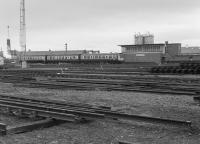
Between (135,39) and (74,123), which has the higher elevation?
(135,39)

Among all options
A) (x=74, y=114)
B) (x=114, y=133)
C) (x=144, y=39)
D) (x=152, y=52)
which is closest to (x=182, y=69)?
(x=74, y=114)

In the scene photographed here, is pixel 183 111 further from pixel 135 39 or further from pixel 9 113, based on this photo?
pixel 135 39

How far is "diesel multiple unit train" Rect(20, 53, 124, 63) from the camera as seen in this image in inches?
2790

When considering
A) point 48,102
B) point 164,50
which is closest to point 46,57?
point 164,50

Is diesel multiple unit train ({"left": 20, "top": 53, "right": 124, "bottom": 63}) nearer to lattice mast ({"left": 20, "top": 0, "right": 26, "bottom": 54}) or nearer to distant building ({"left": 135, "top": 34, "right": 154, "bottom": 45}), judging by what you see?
lattice mast ({"left": 20, "top": 0, "right": 26, "bottom": 54})

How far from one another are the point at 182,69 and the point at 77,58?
39.5 meters

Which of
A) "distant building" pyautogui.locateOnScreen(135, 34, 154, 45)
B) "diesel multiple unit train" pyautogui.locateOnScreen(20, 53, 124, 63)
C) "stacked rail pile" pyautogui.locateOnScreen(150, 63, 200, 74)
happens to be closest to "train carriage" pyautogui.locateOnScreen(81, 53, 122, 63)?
"diesel multiple unit train" pyautogui.locateOnScreen(20, 53, 124, 63)

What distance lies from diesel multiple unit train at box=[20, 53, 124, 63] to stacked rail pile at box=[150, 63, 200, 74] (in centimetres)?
3067

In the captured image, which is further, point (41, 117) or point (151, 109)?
point (151, 109)

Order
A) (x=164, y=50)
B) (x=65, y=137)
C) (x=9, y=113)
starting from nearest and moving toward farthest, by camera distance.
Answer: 1. (x=65, y=137)
2. (x=9, y=113)
3. (x=164, y=50)

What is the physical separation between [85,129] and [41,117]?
180 centimetres

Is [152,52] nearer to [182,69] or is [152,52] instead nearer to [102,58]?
[102,58]

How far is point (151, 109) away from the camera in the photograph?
1245 centimetres

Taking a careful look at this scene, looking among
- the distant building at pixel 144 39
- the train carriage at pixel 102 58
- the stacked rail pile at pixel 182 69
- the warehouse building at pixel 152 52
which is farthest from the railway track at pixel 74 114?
the distant building at pixel 144 39
